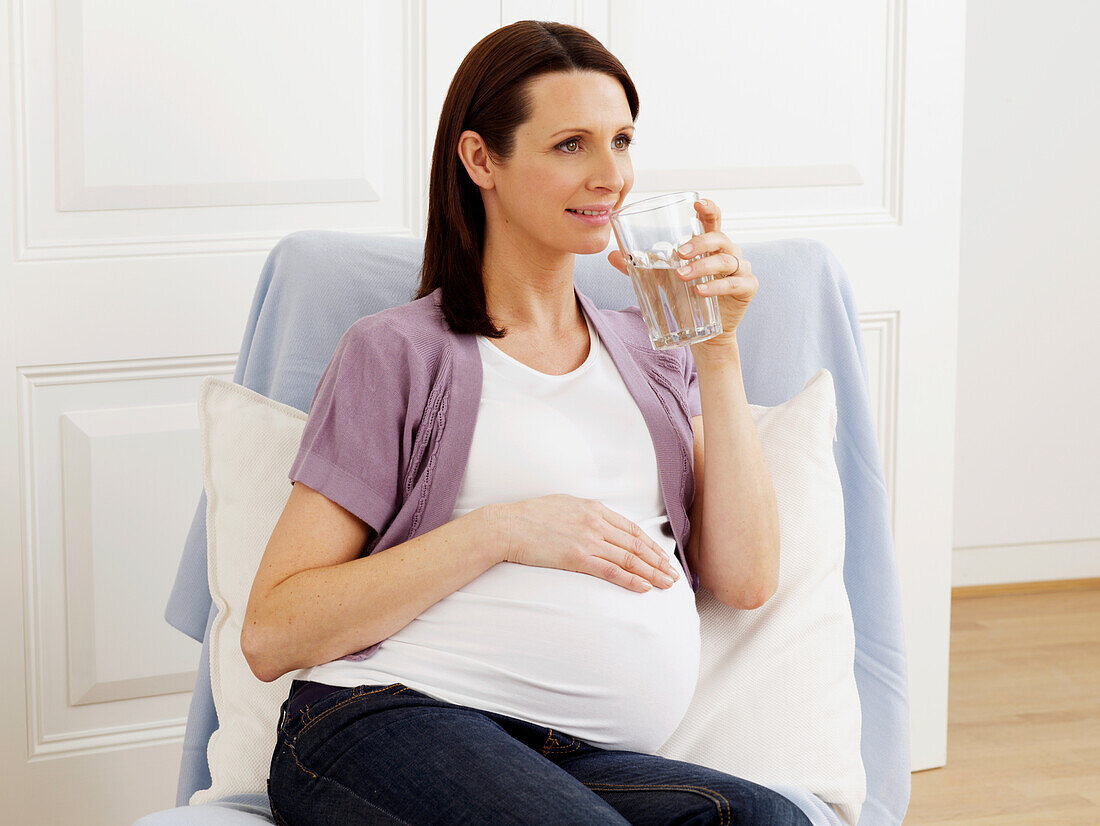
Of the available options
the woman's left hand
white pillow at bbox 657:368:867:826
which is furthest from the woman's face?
white pillow at bbox 657:368:867:826

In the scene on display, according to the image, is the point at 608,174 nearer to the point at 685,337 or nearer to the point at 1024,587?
the point at 685,337

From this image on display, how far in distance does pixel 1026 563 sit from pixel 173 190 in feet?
8.79

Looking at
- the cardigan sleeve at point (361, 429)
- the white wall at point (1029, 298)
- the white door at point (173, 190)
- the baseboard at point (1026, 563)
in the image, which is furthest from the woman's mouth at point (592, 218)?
the baseboard at point (1026, 563)

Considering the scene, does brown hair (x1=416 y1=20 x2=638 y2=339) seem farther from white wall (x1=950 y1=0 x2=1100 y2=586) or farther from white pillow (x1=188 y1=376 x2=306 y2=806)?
white wall (x1=950 y1=0 x2=1100 y2=586)

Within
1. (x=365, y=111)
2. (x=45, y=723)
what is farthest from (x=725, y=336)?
(x=45, y=723)

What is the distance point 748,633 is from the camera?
4.22 ft

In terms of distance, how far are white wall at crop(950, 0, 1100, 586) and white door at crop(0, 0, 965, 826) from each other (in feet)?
3.67

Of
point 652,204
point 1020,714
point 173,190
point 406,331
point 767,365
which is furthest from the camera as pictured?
point 1020,714

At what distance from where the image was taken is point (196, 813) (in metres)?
1.09

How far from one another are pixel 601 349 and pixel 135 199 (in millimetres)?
962

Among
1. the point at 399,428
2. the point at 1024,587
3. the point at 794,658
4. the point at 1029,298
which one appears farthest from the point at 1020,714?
the point at 399,428

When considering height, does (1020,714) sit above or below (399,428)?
below

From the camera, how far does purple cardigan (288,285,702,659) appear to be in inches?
45.3

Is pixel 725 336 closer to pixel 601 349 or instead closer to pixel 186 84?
pixel 601 349
